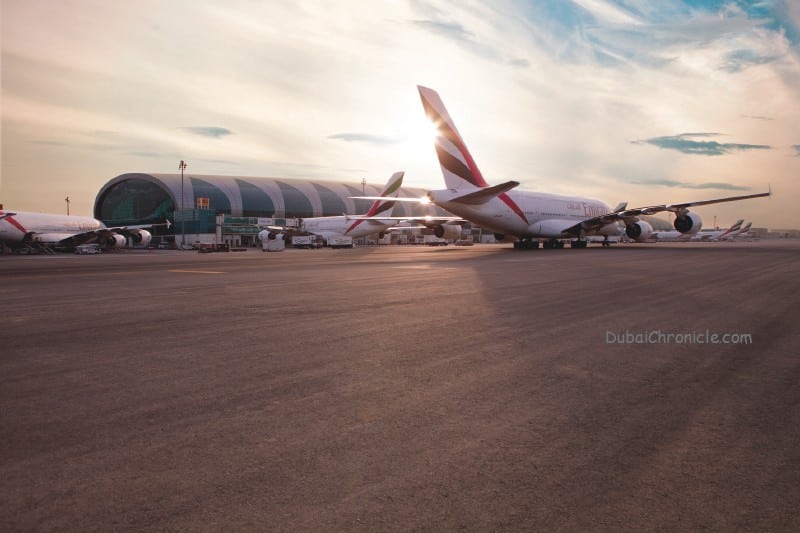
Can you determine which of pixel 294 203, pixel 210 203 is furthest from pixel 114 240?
pixel 294 203

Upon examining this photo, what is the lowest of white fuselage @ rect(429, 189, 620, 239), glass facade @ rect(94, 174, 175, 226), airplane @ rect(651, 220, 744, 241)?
airplane @ rect(651, 220, 744, 241)

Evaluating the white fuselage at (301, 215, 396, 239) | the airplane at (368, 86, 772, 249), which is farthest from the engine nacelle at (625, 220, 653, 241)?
the white fuselage at (301, 215, 396, 239)

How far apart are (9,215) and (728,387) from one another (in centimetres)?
5627

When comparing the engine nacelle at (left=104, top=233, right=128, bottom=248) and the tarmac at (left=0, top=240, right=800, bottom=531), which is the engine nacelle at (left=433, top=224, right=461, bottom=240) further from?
the tarmac at (left=0, top=240, right=800, bottom=531)

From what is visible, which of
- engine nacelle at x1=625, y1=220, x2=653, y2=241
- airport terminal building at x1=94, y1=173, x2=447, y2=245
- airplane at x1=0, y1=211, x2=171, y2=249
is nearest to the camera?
engine nacelle at x1=625, y1=220, x2=653, y2=241

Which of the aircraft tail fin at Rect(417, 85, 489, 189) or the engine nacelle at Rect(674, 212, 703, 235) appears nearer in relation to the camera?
the aircraft tail fin at Rect(417, 85, 489, 189)

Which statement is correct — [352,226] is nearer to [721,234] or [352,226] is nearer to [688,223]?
[688,223]

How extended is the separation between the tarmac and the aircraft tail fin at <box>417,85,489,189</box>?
2542 cm

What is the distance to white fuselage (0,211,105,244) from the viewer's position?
47.2 m

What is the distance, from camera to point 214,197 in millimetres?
82875

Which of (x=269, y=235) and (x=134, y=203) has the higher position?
(x=134, y=203)

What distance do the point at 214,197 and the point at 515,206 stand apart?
58.6 metres

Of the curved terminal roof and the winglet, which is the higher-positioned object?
the curved terminal roof

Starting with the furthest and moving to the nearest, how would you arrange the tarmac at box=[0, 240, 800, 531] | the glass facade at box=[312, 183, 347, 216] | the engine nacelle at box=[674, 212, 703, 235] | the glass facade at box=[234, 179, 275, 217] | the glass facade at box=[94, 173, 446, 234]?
the glass facade at box=[312, 183, 347, 216]
the glass facade at box=[234, 179, 275, 217]
the glass facade at box=[94, 173, 446, 234]
the engine nacelle at box=[674, 212, 703, 235]
the tarmac at box=[0, 240, 800, 531]
